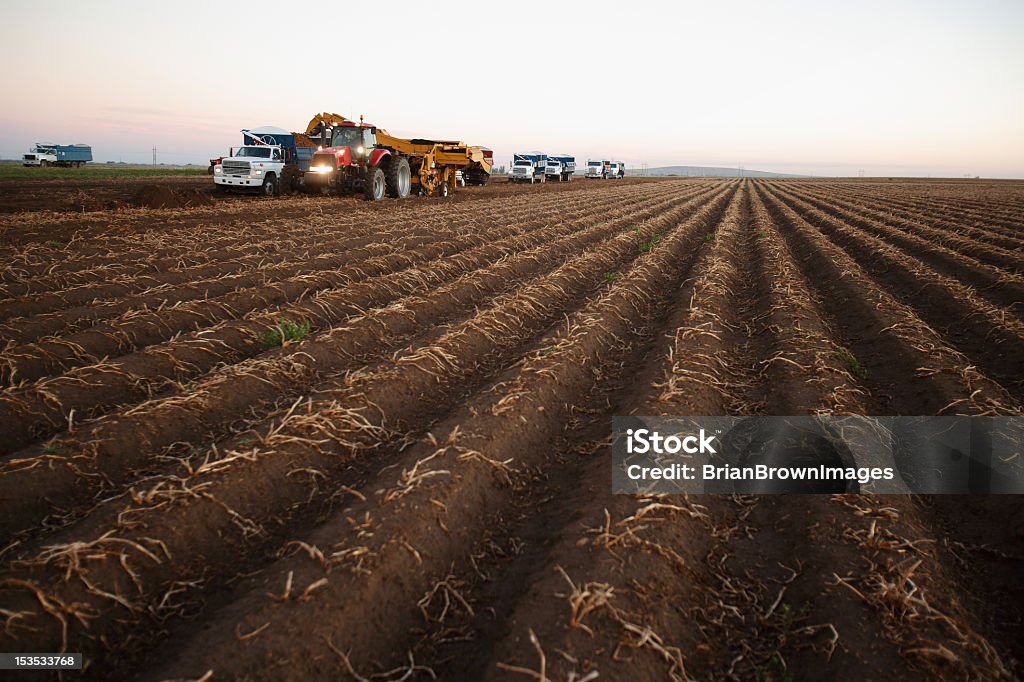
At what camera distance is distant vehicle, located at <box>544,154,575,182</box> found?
58.6 metres

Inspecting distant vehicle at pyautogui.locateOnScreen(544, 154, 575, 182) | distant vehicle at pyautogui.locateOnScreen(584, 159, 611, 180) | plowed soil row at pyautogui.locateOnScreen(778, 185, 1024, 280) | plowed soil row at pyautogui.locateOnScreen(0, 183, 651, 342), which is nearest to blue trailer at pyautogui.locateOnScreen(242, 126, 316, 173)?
plowed soil row at pyautogui.locateOnScreen(0, 183, 651, 342)

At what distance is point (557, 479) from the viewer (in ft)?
14.0

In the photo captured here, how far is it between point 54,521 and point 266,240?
32.6 feet

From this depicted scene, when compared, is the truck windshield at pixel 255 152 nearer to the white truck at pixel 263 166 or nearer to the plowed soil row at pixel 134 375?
the white truck at pixel 263 166

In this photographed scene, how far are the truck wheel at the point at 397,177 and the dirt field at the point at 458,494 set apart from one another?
587 inches

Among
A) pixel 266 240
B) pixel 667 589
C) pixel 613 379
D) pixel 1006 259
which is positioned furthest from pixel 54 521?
pixel 1006 259

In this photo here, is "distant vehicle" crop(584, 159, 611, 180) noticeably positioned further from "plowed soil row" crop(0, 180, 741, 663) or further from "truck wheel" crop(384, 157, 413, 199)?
"plowed soil row" crop(0, 180, 741, 663)

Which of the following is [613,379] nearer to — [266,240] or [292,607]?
[292,607]

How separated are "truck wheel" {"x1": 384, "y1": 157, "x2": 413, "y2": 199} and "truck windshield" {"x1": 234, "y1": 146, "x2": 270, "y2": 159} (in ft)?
17.2

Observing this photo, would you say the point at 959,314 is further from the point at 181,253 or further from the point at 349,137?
the point at 349,137

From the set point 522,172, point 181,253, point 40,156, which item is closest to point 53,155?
point 40,156

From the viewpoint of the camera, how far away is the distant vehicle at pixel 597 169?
235ft

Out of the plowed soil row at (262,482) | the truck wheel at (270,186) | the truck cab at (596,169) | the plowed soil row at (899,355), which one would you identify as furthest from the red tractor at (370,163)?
the truck cab at (596,169)

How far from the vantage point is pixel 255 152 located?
23.1 m
